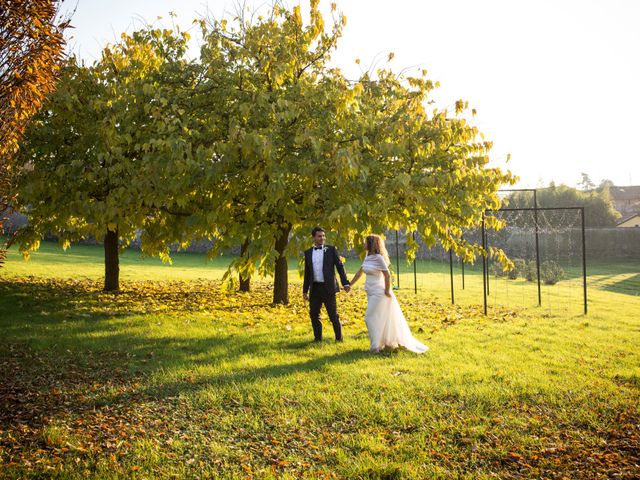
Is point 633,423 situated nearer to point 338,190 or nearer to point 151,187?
point 338,190

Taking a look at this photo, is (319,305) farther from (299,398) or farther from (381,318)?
(299,398)

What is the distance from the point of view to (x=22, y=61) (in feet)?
17.1

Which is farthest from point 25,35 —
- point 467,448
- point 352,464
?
point 467,448

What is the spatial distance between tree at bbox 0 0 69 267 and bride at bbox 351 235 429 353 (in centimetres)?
530

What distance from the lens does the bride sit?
8.52 metres

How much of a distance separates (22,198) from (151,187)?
381cm

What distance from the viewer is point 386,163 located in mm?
11078

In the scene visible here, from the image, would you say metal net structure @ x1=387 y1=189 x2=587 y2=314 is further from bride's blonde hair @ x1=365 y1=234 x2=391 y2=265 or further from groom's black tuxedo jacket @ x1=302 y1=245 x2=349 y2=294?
groom's black tuxedo jacket @ x1=302 y1=245 x2=349 y2=294

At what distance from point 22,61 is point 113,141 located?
5831mm

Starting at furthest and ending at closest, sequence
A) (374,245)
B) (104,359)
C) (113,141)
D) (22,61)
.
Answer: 1. (113,141)
2. (374,245)
3. (104,359)
4. (22,61)

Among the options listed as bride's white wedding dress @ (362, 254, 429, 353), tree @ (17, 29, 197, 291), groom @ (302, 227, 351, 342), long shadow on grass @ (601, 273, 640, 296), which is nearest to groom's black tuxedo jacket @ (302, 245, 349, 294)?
groom @ (302, 227, 351, 342)

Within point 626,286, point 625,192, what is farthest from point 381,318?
point 625,192

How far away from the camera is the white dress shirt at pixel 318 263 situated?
9.14 metres

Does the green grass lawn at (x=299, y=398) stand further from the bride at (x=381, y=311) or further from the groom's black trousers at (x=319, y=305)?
the bride at (x=381, y=311)
